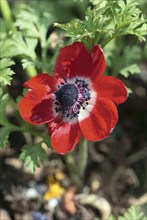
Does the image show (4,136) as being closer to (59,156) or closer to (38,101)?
(38,101)

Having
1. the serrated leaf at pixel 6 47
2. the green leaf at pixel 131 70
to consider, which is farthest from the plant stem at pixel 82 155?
the serrated leaf at pixel 6 47

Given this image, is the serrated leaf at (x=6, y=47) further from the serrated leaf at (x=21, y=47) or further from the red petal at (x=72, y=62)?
the red petal at (x=72, y=62)

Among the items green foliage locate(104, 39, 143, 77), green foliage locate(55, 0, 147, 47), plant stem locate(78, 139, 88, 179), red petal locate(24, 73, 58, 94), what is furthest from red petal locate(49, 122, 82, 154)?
green foliage locate(104, 39, 143, 77)

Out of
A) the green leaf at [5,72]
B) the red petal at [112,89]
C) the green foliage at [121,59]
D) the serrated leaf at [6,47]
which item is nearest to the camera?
the red petal at [112,89]

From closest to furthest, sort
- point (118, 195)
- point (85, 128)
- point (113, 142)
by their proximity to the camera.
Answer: point (85, 128)
point (118, 195)
point (113, 142)

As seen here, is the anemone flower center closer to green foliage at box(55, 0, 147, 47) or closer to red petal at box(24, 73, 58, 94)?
red petal at box(24, 73, 58, 94)

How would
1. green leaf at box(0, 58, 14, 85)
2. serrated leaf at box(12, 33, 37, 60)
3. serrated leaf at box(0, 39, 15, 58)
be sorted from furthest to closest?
serrated leaf at box(12, 33, 37, 60) < serrated leaf at box(0, 39, 15, 58) < green leaf at box(0, 58, 14, 85)

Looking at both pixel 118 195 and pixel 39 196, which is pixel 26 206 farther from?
pixel 118 195

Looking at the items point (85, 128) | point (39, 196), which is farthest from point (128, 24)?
point (39, 196)
